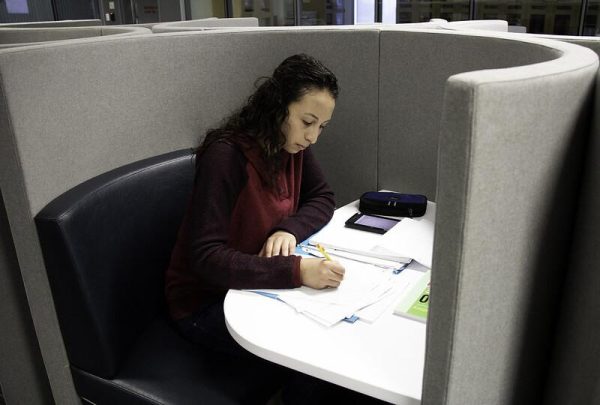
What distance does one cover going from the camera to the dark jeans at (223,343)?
1247mm

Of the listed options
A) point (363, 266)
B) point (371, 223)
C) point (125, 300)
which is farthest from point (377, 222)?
point (125, 300)

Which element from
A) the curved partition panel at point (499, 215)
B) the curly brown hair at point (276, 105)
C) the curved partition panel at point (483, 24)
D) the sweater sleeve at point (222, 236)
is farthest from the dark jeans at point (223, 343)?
the curved partition panel at point (483, 24)

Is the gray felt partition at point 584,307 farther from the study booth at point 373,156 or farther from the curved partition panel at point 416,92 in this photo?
the curved partition panel at point 416,92

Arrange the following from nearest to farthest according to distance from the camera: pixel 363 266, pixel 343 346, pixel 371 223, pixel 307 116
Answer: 1. pixel 343 346
2. pixel 363 266
3. pixel 307 116
4. pixel 371 223

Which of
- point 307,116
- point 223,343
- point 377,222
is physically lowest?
point 223,343

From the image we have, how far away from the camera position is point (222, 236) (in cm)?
117

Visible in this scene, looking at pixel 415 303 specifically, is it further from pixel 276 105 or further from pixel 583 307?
pixel 276 105

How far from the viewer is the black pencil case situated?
145cm

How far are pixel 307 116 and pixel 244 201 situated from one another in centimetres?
25

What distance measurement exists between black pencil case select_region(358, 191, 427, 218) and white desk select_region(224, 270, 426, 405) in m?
0.51

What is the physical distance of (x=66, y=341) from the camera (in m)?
1.24

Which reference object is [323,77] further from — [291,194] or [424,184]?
[424,184]

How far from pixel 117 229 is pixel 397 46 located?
92 cm

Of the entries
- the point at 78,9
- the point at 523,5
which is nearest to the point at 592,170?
the point at 523,5
